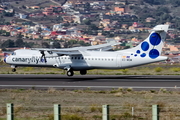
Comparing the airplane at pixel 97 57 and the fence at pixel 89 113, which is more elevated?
the airplane at pixel 97 57

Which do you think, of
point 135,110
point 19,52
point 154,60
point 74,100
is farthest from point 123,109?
point 19,52

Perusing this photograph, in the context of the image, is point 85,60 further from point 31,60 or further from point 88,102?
point 88,102

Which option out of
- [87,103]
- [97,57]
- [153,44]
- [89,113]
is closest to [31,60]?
[97,57]

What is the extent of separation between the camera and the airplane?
53.8 m

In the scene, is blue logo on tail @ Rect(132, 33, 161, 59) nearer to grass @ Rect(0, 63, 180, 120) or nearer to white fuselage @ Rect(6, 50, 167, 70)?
white fuselage @ Rect(6, 50, 167, 70)

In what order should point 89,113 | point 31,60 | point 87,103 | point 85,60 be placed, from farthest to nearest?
point 31,60
point 85,60
point 87,103
point 89,113

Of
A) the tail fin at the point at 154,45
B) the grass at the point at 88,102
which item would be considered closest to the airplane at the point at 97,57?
the tail fin at the point at 154,45

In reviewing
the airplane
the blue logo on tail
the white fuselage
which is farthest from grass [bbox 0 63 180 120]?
the white fuselage

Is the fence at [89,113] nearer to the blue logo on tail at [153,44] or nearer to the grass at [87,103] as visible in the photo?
the grass at [87,103]

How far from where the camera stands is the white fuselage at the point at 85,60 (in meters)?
54.3

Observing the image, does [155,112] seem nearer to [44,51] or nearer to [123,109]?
[123,109]

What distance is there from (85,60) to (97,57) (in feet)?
5.00

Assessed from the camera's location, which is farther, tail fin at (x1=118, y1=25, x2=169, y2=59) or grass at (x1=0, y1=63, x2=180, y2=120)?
tail fin at (x1=118, y1=25, x2=169, y2=59)

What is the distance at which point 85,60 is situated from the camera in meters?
57.0
